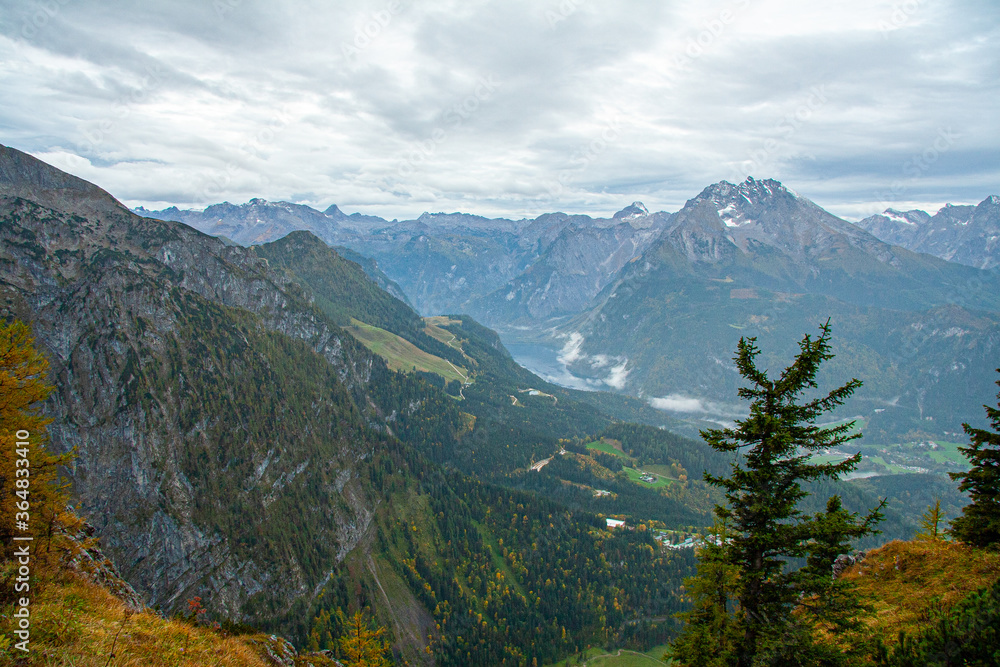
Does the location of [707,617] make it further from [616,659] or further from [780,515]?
[616,659]

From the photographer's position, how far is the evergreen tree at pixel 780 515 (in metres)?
20.8

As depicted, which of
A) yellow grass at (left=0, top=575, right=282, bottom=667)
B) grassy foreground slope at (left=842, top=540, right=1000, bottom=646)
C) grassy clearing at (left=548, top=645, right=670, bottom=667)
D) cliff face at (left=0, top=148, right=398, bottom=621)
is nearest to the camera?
yellow grass at (left=0, top=575, right=282, bottom=667)

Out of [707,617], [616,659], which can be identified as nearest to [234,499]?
[616,659]

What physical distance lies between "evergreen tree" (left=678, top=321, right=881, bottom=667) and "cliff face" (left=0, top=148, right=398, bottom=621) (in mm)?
134432

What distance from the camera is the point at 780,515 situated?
2153cm

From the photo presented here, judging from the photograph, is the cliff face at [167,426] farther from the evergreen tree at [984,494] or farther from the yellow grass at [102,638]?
the evergreen tree at [984,494]

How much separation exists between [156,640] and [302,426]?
184 metres

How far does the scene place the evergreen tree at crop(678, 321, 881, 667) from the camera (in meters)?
20.8

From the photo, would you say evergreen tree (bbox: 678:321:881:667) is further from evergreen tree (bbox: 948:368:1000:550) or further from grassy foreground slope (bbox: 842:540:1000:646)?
evergreen tree (bbox: 948:368:1000:550)

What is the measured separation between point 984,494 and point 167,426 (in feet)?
547

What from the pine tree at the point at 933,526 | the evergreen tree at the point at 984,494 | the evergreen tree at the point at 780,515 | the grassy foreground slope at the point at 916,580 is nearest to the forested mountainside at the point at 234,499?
the pine tree at the point at 933,526

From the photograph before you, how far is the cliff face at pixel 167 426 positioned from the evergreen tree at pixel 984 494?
145 m

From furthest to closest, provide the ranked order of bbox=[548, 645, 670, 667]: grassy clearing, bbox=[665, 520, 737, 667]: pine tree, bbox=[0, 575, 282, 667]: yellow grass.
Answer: bbox=[548, 645, 670, 667]: grassy clearing < bbox=[665, 520, 737, 667]: pine tree < bbox=[0, 575, 282, 667]: yellow grass

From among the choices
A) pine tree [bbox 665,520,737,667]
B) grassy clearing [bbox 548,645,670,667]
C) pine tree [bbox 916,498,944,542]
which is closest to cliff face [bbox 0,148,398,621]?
grassy clearing [bbox 548,645,670,667]
